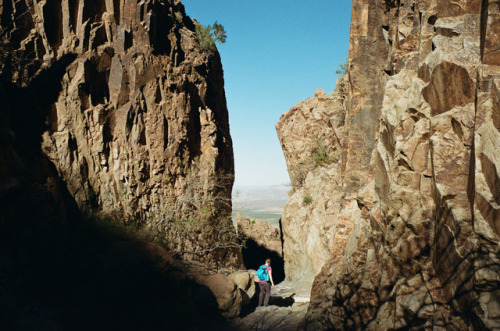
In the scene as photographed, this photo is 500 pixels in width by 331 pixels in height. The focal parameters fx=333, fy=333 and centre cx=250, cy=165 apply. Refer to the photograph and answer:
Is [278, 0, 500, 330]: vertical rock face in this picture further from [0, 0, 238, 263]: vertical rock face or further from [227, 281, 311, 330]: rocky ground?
[0, 0, 238, 263]: vertical rock face

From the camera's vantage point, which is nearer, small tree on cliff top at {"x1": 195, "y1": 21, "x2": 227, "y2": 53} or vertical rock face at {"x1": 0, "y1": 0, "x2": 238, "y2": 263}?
vertical rock face at {"x1": 0, "y1": 0, "x2": 238, "y2": 263}

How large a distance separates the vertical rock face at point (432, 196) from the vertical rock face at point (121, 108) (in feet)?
27.6

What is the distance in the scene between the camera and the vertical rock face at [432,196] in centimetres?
534

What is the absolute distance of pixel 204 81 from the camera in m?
18.8

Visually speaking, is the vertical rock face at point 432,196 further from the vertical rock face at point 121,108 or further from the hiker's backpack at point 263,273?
the vertical rock face at point 121,108

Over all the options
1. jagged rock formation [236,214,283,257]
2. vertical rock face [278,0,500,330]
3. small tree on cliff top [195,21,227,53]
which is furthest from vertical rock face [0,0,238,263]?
jagged rock formation [236,214,283,257]

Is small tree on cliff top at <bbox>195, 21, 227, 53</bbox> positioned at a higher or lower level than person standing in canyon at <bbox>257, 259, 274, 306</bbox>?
higher

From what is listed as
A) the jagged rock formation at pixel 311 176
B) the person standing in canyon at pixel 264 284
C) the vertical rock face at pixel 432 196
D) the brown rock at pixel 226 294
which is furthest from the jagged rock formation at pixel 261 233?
the vertical rock face at pixel 432 196

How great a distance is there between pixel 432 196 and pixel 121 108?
42.8 feet

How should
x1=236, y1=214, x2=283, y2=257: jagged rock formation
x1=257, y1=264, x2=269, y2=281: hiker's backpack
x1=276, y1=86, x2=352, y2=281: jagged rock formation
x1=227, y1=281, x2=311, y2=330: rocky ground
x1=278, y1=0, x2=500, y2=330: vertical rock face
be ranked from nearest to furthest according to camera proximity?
x1=278, y1=0, x2=500, y2=330: vertical rock face
x1=227, y1=281, x2=311, y2=330: rocky ground
x1=257, y1=264, x2=269, y2=281: hiker's backpack
x1=276, y1=86, x2=352, y2=281: jagged rock formation
x1=236, y1=214, x2=283, y2=257: jagged rock formation

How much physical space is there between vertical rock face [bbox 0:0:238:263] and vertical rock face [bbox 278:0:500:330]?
841 centimetres

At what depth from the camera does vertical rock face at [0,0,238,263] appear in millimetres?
13289

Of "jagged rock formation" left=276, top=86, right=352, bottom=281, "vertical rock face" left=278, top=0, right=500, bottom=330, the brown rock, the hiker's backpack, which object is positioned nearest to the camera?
"vertical rock face" left=278, top=0, right=500, bottom=330

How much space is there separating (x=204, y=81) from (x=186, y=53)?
1787 millimetres
